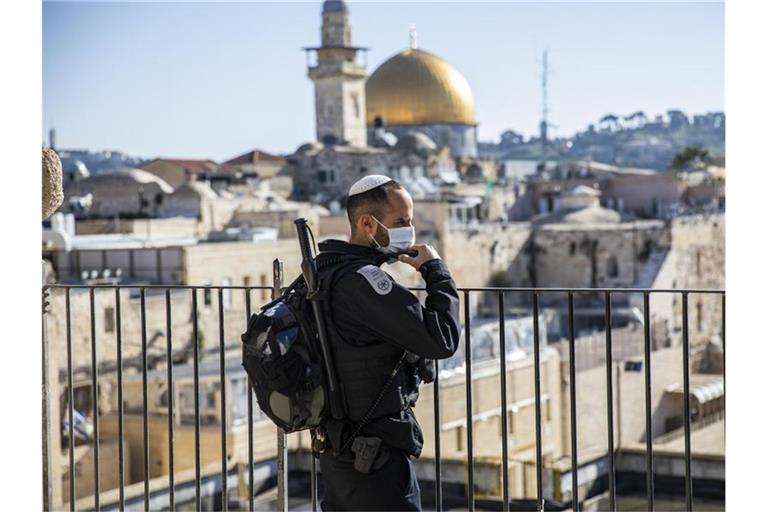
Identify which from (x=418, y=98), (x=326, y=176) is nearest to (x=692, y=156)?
(x=418, y=98)

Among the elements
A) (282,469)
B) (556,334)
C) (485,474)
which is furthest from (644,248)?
(282,469)

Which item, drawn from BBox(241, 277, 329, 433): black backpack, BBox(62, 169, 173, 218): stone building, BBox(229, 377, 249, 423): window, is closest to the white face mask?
BBox(241, 277, 329, 433): black backpack

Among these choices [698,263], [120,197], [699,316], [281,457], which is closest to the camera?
[281,457]

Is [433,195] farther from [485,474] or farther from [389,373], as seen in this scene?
[389,373]

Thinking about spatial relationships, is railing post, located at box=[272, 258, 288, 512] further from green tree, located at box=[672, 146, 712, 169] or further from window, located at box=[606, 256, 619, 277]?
green tree, located at box=[672, 146, 712, 169]

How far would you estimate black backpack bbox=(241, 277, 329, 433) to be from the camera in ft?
9.69

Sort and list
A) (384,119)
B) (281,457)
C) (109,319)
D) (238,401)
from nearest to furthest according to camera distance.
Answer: (281,457) < (238,401) < (109,319) < (384,119)

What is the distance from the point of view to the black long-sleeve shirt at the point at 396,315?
292 cm

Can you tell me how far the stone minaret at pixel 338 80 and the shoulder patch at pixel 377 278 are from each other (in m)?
48.6

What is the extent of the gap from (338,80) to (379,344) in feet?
161

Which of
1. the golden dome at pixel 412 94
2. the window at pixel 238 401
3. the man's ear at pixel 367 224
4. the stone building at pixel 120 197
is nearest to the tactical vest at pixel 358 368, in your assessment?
the man's ear at pixel 367 224

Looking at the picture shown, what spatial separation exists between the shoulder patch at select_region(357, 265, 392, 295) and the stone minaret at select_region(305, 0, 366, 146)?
1915 inches

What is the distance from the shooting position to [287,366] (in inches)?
116

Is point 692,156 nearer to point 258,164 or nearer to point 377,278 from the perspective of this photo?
point 258,164
